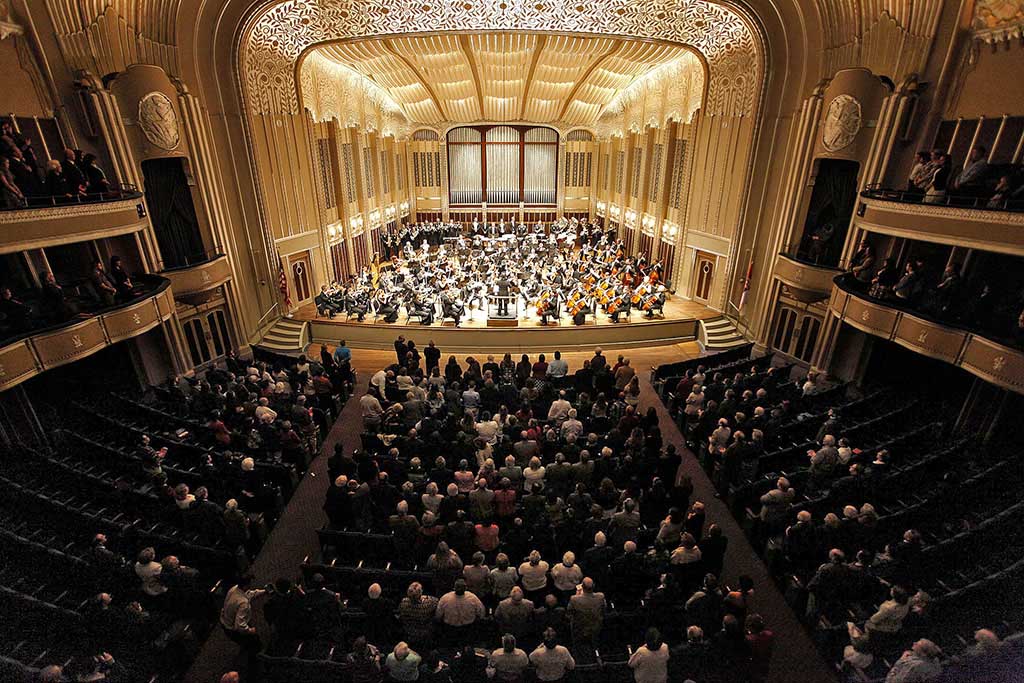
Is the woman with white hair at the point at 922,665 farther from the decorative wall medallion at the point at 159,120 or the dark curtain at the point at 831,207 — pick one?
the decorative wall medallion at the point at 159,120

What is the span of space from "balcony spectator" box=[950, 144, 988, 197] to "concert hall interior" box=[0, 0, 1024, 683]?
6 centimetres

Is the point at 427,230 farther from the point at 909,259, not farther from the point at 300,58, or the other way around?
the point at 909,259

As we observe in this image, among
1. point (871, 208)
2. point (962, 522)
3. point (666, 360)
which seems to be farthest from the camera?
point (666, 360)

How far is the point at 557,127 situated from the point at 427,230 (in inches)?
387

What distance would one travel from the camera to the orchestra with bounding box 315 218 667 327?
1577 cm

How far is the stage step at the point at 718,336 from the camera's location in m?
15.1

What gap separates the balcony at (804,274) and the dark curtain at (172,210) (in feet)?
50.5

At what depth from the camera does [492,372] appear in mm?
10750

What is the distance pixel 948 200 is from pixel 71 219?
1574 cm

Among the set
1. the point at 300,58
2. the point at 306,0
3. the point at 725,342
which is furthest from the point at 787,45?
the point at 300,58

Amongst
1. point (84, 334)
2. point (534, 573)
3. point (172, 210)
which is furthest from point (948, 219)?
point (172, 210)

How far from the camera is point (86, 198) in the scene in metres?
9.84

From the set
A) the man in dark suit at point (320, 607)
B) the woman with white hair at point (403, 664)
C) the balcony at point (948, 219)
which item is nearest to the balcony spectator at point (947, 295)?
the balcony at point (948, 219)

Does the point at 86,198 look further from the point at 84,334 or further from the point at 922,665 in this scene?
the point at 922,665
